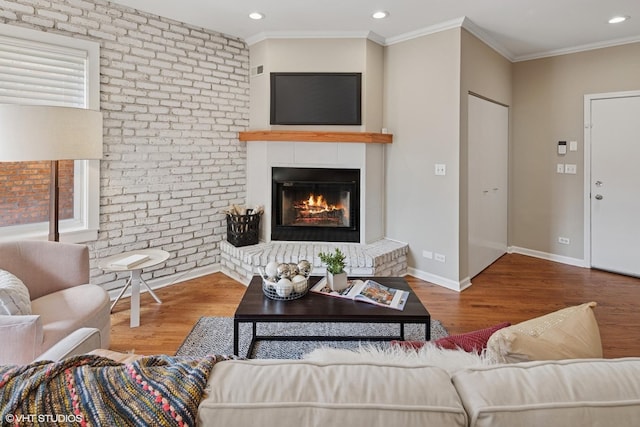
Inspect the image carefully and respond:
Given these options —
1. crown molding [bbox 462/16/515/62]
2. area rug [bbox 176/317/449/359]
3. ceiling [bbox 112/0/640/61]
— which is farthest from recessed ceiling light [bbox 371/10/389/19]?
area rug [bbox 176/317/449/359]

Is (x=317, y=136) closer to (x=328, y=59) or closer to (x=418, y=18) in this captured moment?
(x=328, y=59)

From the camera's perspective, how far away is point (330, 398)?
713mm

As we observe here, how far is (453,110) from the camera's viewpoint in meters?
3.65

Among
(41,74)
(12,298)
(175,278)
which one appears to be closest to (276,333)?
(12,298)

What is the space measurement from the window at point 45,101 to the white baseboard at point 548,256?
16.3 feet

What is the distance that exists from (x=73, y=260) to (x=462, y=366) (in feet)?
8.02

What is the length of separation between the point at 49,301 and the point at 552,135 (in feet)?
17.4

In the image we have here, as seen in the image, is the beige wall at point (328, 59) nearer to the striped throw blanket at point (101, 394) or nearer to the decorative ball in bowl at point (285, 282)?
the decorative ball in bowl at point (285, 282)

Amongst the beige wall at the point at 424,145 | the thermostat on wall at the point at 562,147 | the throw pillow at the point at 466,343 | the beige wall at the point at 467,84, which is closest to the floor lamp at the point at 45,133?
the throw pillow at the point at 466,343

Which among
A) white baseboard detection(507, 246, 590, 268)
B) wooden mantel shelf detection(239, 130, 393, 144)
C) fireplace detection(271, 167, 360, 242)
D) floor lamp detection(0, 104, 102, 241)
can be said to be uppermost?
wooden mantel shelf detection(239, 130, 393, 144)

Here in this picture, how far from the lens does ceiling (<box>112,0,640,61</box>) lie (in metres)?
3.24

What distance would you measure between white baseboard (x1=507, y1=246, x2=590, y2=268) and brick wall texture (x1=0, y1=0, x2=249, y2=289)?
370 centimetres

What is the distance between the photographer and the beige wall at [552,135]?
427 cm

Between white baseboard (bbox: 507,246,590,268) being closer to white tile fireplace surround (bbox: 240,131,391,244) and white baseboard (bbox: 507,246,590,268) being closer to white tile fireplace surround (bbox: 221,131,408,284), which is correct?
white tile fireplace surround (bbox: 221,131,408,284)
